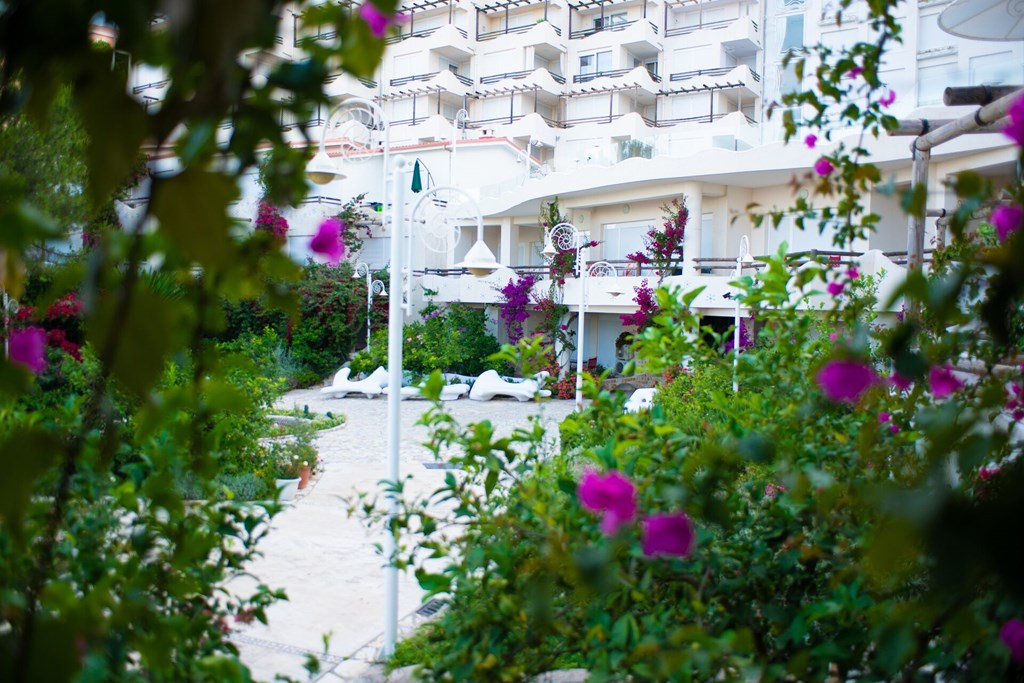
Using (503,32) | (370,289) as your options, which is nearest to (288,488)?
(370,289)

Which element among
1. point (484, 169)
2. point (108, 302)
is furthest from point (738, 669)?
point (484, 169)

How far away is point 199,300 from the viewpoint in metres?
1.02

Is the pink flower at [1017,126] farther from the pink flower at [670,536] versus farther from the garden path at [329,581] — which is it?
the garden path at [329,581]

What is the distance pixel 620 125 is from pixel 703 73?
3.89 m

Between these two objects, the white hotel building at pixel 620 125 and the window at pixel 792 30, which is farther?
the window at pixel 792 30

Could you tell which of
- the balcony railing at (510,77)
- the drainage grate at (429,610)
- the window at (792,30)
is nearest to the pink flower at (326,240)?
the drainage grate at (429,610)

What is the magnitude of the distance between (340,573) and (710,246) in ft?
50.5

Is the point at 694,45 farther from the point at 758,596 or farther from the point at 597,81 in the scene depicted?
the point at 758,596

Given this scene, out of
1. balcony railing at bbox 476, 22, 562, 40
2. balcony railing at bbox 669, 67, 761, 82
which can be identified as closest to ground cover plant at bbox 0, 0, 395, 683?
balcony railing at bbox 669, 67, 761, 82

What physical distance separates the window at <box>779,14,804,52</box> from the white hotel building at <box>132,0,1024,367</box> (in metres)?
0.07

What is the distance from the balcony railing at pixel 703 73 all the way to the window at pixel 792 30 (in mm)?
6743

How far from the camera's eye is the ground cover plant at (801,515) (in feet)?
3.08

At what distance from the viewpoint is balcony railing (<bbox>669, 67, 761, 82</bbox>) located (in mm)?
30661

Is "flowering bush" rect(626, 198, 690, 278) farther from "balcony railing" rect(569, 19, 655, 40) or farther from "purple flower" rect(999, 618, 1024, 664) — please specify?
"purple flower" rect(999, 618, 1024, 664)
